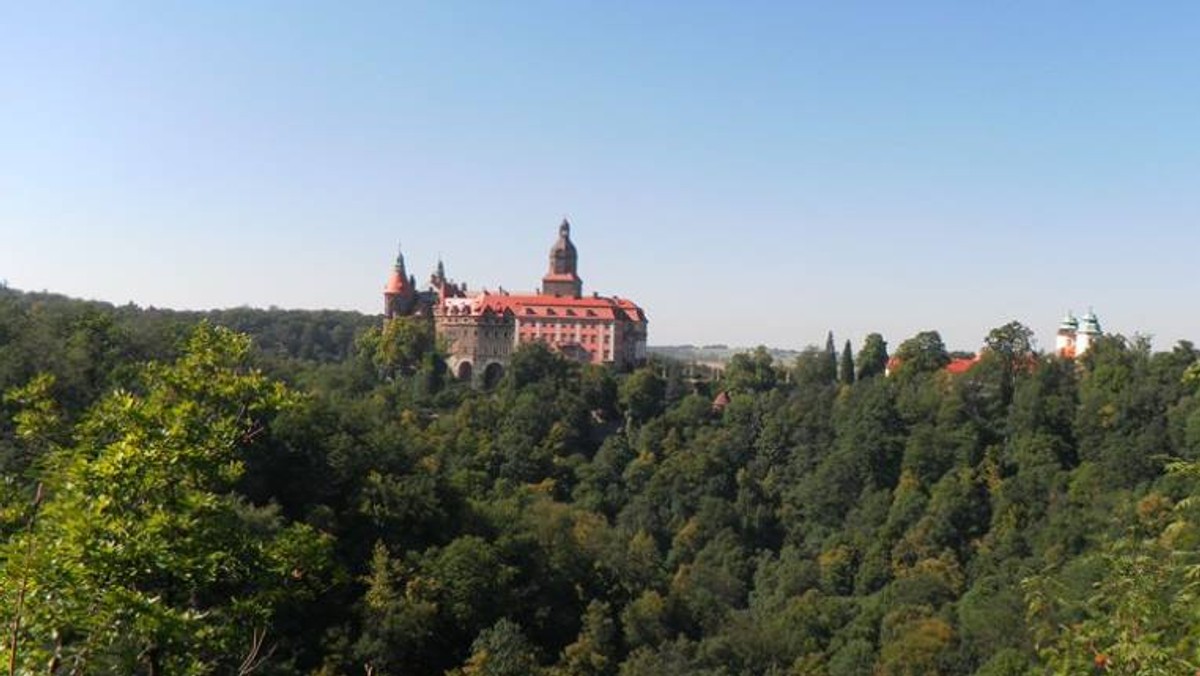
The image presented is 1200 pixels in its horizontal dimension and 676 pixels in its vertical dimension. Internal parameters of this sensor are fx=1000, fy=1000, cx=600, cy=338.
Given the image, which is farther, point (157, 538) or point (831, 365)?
point (831, 365)

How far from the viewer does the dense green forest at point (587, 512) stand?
739 centimetres

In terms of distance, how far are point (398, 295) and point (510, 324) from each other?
35.1 ft

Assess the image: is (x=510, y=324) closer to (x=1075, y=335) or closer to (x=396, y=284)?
(x=396, y=284)

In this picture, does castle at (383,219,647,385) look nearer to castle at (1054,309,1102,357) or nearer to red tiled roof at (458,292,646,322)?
red tiled roof at (458,292,646,322)

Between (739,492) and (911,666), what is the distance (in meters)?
26.3

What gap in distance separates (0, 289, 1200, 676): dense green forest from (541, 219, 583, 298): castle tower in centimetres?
1693

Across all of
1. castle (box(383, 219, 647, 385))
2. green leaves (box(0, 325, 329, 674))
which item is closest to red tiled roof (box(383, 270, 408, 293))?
castle (box(383, 219, 647, 385))

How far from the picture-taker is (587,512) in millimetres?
52281

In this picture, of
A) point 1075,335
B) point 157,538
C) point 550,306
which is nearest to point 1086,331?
point 1075,335

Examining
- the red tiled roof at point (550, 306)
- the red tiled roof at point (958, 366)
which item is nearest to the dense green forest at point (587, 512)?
the red tiled roof at point (958, 366)

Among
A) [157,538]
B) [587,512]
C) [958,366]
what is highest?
[958,366]

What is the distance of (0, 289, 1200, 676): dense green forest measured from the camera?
7.39 meters

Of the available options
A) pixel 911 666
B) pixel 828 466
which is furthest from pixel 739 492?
pixel 911 666

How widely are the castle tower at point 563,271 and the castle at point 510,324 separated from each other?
400 cm
